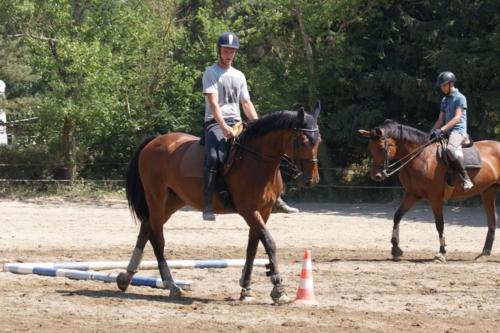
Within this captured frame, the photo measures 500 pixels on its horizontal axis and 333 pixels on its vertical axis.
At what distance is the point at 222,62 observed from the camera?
10.3m

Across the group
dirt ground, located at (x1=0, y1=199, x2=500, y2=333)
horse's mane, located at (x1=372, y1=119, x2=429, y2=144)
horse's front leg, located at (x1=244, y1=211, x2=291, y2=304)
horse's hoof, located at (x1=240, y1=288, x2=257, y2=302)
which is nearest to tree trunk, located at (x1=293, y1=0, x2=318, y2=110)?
dirt ground, located at (x1=0, y1=199, x2=500, y2=333)

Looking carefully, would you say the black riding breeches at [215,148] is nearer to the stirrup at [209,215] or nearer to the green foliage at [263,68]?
the stirrup at [209,215]

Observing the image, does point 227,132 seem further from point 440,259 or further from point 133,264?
point 440,259

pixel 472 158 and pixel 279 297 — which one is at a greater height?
pixel 472 158

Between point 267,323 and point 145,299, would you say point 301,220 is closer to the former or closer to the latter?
point 145,299

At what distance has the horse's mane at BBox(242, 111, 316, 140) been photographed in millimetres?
9734

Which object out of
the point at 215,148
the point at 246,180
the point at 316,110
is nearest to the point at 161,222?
the point at 215,148

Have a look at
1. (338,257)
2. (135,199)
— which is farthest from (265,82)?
(135,199)

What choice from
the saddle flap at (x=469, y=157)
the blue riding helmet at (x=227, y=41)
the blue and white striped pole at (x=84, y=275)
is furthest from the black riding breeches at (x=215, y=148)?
the saddle flap at (x=469, y=157)

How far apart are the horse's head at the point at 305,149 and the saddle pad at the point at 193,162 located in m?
1.24

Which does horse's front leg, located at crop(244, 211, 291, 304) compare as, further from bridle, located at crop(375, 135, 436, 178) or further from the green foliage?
the green foliage

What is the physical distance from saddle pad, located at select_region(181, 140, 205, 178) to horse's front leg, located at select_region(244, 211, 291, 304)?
2.81 ft

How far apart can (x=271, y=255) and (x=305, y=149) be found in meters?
1.24

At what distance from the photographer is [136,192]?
447 inches
